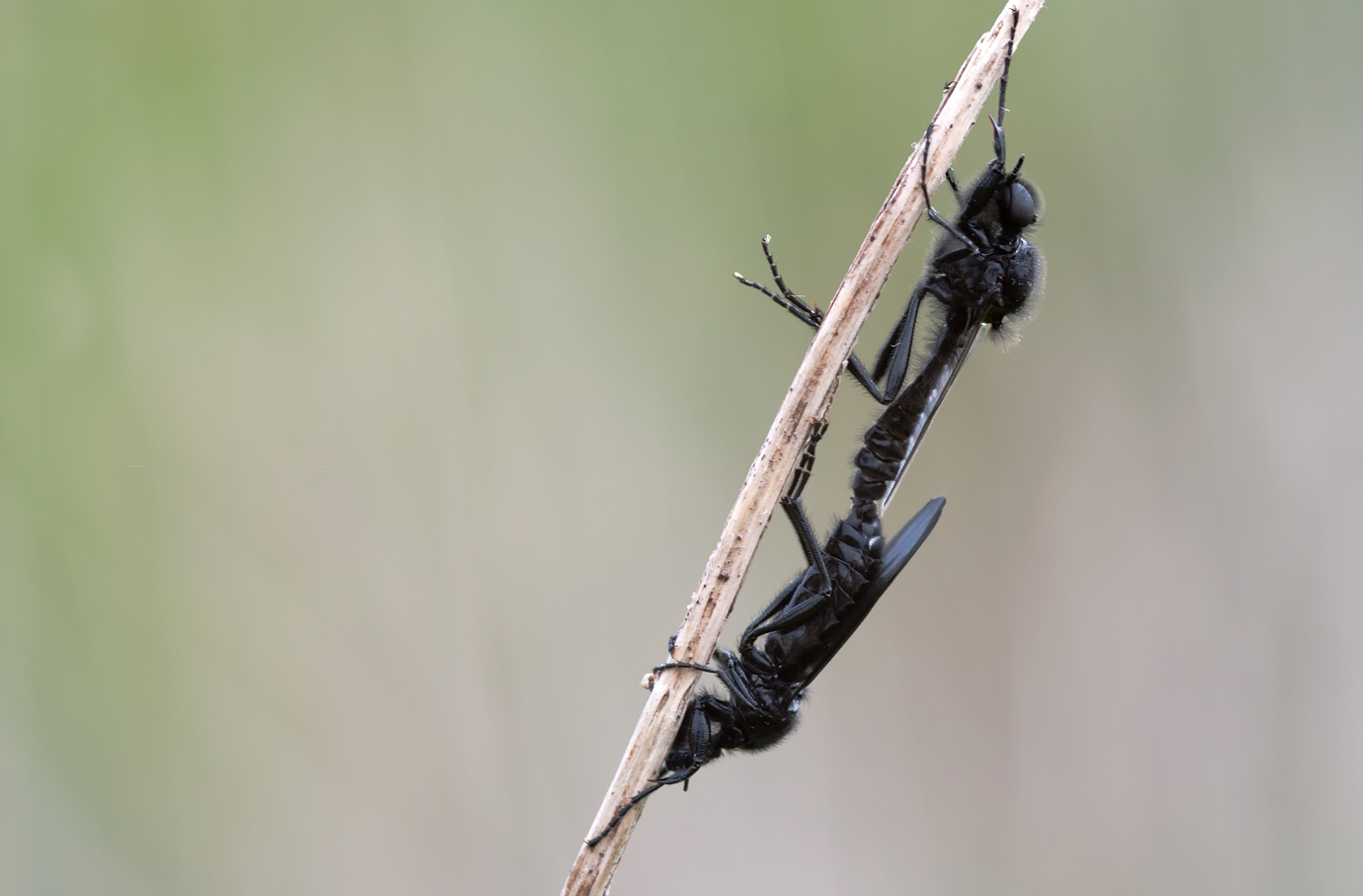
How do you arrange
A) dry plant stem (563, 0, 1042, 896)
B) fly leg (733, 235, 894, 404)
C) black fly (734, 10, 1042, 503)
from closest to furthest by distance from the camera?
dry plant stem (563, 0, 1042, 896) → fly leg (733, 235, 894, 404) → black fly (734, 10, 1042, 503)

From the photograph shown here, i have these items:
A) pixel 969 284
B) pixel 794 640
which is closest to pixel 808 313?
pixel 969 284

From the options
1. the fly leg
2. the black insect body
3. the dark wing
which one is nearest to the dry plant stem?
the fly leg

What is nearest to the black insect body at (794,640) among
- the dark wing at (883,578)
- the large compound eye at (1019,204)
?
the dark wing at (883,578)

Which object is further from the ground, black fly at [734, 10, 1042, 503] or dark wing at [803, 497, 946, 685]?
black fly at [734, 10, 1042, 503]

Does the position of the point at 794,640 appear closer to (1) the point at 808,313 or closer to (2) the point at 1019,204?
(1) the point at 808,313

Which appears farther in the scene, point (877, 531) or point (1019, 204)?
point (877, 531)

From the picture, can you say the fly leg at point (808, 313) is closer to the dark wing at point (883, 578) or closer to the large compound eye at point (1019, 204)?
the dark wing at point (883, 578)

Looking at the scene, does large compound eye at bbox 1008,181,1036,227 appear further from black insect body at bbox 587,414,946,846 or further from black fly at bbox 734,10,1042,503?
black insect body at bbox 587,414,946,846
